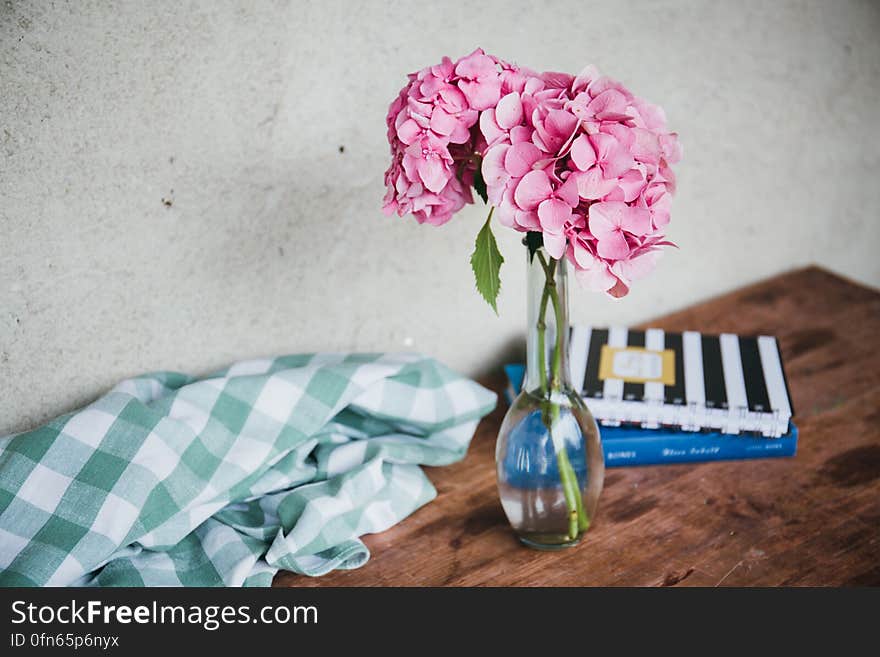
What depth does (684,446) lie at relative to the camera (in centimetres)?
107

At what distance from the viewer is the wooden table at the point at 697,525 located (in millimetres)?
892

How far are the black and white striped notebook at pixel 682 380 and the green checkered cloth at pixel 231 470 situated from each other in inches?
6.1

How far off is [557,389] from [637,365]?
0.29 meters

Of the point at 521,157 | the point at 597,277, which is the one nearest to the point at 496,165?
the point at 521,157

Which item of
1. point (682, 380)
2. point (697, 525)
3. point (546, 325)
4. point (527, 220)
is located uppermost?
point (527, 220)


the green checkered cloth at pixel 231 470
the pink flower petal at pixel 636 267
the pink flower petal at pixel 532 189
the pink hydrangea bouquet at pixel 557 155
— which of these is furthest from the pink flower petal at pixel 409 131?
the green checkered cloth at pixel 231 470

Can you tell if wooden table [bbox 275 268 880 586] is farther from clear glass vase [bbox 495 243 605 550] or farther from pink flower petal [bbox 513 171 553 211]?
pink flower petal [bbox 513 171 553 211]

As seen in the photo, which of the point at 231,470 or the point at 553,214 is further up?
the point at 553,214

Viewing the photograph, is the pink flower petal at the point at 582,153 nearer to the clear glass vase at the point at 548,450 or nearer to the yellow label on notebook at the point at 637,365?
the clear glass vase at the point at 548,450

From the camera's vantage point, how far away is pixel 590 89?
742 mm

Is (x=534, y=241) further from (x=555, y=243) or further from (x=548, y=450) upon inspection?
(x=548, y=450)
